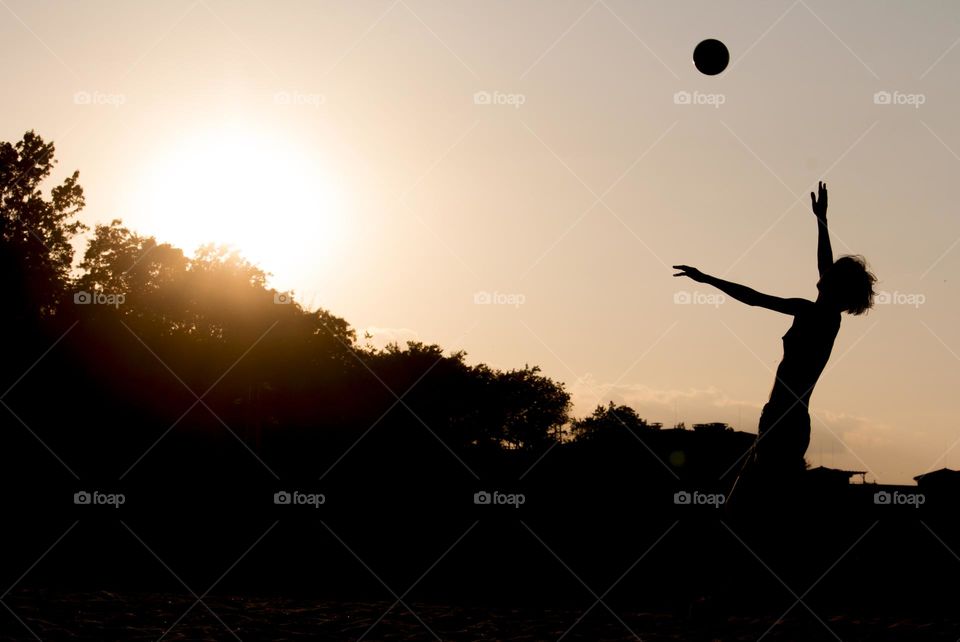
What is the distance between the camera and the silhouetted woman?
22.8 ft

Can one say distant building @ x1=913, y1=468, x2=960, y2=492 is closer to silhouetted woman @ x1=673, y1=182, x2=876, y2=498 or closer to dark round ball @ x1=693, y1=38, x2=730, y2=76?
dark round ball @ x1=693, y1=38, x2=730, y2=76

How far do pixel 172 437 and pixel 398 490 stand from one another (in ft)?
50.0

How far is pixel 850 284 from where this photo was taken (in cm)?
729

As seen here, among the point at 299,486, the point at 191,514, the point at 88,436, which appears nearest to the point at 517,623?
the point at 191,514

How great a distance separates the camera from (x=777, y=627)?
23.9 feet

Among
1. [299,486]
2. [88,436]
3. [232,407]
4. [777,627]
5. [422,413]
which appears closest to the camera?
[777,627]

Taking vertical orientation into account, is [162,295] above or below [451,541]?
above

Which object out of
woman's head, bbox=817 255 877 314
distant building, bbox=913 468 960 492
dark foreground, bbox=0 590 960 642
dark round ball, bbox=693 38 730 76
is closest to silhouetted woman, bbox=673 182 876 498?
woman's head, bbox=817 255 877 314

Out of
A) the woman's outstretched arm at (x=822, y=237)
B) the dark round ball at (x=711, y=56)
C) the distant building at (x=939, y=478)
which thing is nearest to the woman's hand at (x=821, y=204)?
the woman's outstretched arm at (x=822, y=237)

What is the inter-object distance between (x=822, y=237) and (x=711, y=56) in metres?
6.15

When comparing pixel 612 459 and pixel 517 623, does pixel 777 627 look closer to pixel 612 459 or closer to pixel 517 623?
pixel 517 623

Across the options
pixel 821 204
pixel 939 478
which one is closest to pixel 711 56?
pixel 821 204

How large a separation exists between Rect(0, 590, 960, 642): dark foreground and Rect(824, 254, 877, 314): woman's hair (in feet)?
8.57

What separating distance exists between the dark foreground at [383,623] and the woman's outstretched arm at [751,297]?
2516 millimetres
